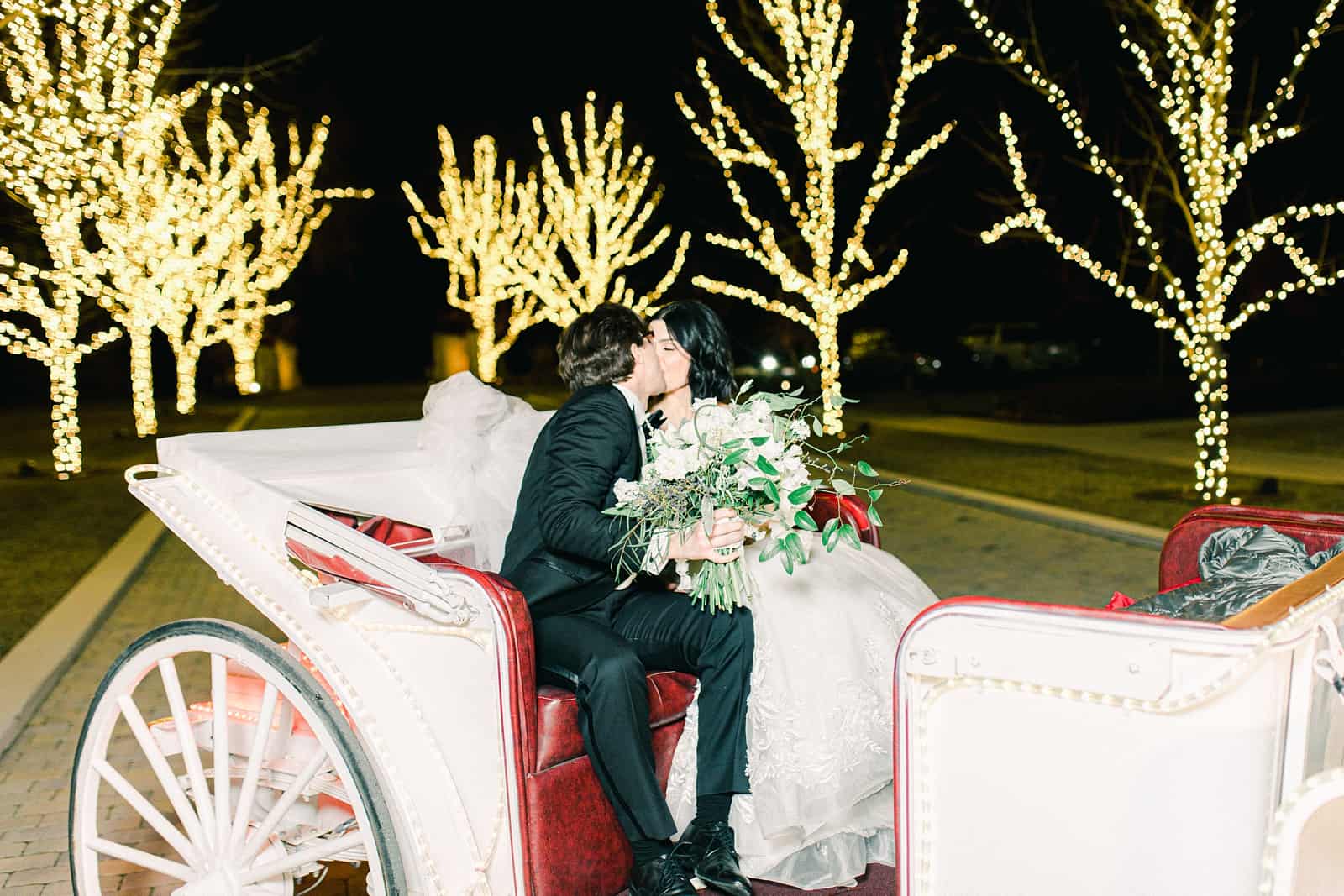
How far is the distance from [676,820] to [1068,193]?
20.6 metres

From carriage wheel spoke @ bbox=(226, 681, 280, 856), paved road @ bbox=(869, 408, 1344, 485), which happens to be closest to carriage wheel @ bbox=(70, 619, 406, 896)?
carriage wheel spoke @ bbox=(226, 681, 280, 856)

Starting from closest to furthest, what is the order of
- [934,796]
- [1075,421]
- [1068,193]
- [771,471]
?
[934,796], [771,471], [1075,421], [1068,193]

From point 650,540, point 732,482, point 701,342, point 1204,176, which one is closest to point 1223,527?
point 732,482

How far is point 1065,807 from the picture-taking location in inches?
72.5

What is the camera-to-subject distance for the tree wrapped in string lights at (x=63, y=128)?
8352 mm

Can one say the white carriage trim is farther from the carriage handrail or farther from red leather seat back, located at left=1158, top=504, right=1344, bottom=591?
the carriage handrail

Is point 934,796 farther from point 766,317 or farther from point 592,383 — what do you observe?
point 766,317

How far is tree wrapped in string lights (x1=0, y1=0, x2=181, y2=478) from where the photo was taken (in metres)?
8.35

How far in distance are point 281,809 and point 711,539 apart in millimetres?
1172

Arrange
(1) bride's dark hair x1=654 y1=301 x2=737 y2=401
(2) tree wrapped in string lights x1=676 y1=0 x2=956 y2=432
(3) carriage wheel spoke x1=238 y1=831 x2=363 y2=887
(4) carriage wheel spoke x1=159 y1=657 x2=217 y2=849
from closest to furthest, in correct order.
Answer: (3) carriage wheel spoke x1=238 y1=831 x2=363 y2=887
(4) carriage wheel spoke x1=159 y1=657 x2=217 y2=849
(1) bride's dark hair x1=654 y1=301 x2=737 y2=401
(2) tree wrapped in string lights x1=676 y1=0 x2=956 y2=432

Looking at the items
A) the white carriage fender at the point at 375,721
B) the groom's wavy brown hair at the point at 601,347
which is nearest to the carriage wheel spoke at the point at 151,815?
the white carriage fender at the point at 375,721

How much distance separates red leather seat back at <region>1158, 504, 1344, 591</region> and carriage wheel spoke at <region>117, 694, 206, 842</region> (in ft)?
8.69

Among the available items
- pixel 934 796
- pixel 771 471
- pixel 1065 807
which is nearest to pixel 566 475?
pixel 771 471

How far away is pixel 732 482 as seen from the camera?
2582 millimetres
